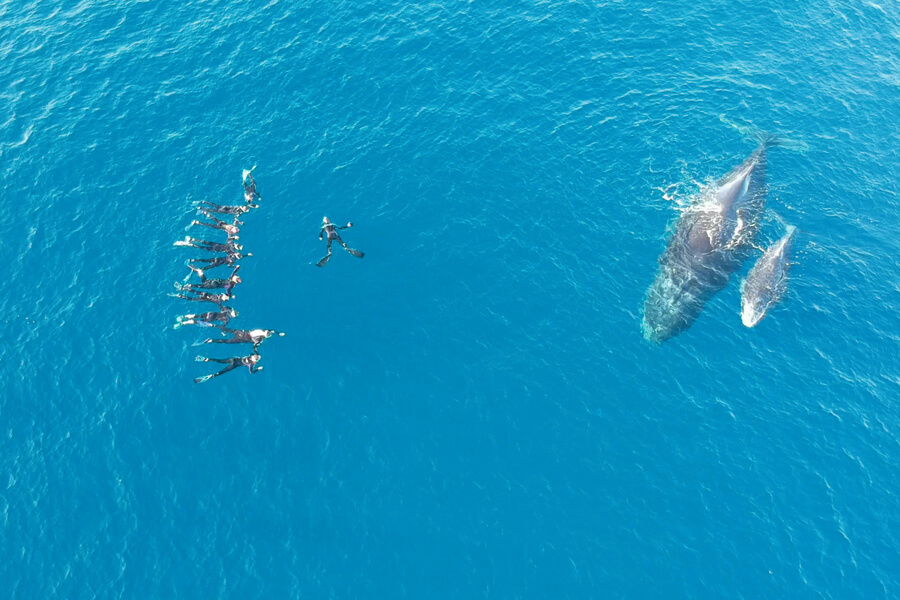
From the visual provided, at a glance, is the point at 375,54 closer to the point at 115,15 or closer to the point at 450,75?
the point at 450,75

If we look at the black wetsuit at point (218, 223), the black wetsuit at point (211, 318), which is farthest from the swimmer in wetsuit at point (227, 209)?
the black wetsuit at point (211, 318)

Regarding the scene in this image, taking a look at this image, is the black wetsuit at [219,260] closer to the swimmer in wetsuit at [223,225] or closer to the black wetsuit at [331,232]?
the swimmer in wetsuit at [223,225]

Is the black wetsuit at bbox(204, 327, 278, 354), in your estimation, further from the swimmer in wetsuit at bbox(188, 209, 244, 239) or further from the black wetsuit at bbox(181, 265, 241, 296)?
the swimmer in wetsuit at bbox(188, 209, 244, 239)

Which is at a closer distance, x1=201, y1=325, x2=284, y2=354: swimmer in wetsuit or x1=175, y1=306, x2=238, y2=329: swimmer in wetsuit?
x1=201, y1=325, x2=284, y2=354: swimmer in wetsuit

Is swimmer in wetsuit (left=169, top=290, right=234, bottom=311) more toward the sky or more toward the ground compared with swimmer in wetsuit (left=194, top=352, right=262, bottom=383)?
more toward the sky

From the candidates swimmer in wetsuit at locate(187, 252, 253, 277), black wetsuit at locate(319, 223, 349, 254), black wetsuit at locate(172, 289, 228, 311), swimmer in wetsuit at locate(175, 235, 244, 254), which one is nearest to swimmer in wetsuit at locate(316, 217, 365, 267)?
black wetsuit at locate(319, 223, 349, 254)

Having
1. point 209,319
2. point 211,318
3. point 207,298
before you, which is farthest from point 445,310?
point 207,298

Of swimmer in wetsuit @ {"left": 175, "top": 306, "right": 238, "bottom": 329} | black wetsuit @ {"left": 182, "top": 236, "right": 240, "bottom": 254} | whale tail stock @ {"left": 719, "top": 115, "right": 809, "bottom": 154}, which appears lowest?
whale tail stock @ {"left": 719, "top": 115, "right": 809, "bottom": 154}
